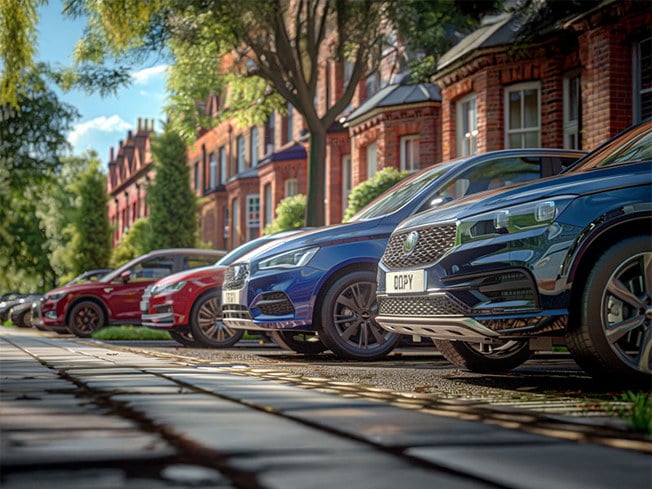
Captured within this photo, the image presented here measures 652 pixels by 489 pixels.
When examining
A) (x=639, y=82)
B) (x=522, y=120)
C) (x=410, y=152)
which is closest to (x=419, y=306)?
(x=639, y=82)

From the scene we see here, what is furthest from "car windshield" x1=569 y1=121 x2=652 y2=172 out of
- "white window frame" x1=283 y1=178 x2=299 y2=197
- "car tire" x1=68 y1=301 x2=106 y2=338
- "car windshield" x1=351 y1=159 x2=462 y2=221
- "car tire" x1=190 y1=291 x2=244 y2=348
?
"white window frame" x1=283 y1=178 x2=299 y2=197

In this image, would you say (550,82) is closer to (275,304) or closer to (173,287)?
(173,287)

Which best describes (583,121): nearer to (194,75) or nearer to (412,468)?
(194,75)

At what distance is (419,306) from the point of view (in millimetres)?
6652

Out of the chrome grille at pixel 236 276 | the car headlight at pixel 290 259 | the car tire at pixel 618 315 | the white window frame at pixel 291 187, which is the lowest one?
the car tire at pixel 618 315

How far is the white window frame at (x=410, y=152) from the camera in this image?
27.6m

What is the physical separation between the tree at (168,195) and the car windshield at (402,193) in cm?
3516

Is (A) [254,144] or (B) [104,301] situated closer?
(B) [104,301]

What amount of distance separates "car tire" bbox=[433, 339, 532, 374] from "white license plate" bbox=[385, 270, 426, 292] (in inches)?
32.8

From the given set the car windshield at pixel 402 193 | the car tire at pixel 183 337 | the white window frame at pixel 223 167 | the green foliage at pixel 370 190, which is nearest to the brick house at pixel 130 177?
the white window frame at pixel 223 167

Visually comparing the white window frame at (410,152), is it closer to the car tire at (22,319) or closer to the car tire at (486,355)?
the car tire at (22,319)

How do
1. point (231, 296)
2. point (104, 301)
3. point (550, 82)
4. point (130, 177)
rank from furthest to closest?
1. point (130, 177)
2. point (550, 82)
3. point (104, 301)
4. point (231, 296)

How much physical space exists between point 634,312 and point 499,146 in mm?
16505

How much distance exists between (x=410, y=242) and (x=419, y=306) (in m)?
0.58
